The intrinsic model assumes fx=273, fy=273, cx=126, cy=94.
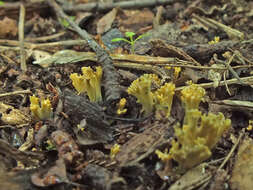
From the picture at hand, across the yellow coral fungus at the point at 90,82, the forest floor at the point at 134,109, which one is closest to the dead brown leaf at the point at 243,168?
the forest floor at the point at 134,109

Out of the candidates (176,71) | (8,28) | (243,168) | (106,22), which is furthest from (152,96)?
(8,28)

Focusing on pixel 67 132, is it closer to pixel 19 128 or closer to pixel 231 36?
pixel 19 128

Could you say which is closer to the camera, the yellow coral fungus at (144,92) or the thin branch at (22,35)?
the yellow coral fungus at (144,92)

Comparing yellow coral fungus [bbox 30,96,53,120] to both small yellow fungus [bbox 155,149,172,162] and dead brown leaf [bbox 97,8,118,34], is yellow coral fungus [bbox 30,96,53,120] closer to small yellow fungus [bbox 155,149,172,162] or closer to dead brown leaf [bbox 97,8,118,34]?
small yellow fungus [bbox 155,149,172,162]

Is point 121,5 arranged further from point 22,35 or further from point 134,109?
point 134,109

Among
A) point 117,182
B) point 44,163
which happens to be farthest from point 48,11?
point 117,182

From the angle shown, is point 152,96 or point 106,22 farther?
point 106,22

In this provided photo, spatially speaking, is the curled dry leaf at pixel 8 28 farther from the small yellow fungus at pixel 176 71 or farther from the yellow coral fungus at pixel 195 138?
the yellow coral fungus at pixel 195 138

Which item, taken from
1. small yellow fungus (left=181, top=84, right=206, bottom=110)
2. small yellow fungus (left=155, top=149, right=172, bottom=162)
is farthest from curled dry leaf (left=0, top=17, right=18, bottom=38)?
small yellow fungus (left=155, top=149, right=172, bottom=162)
